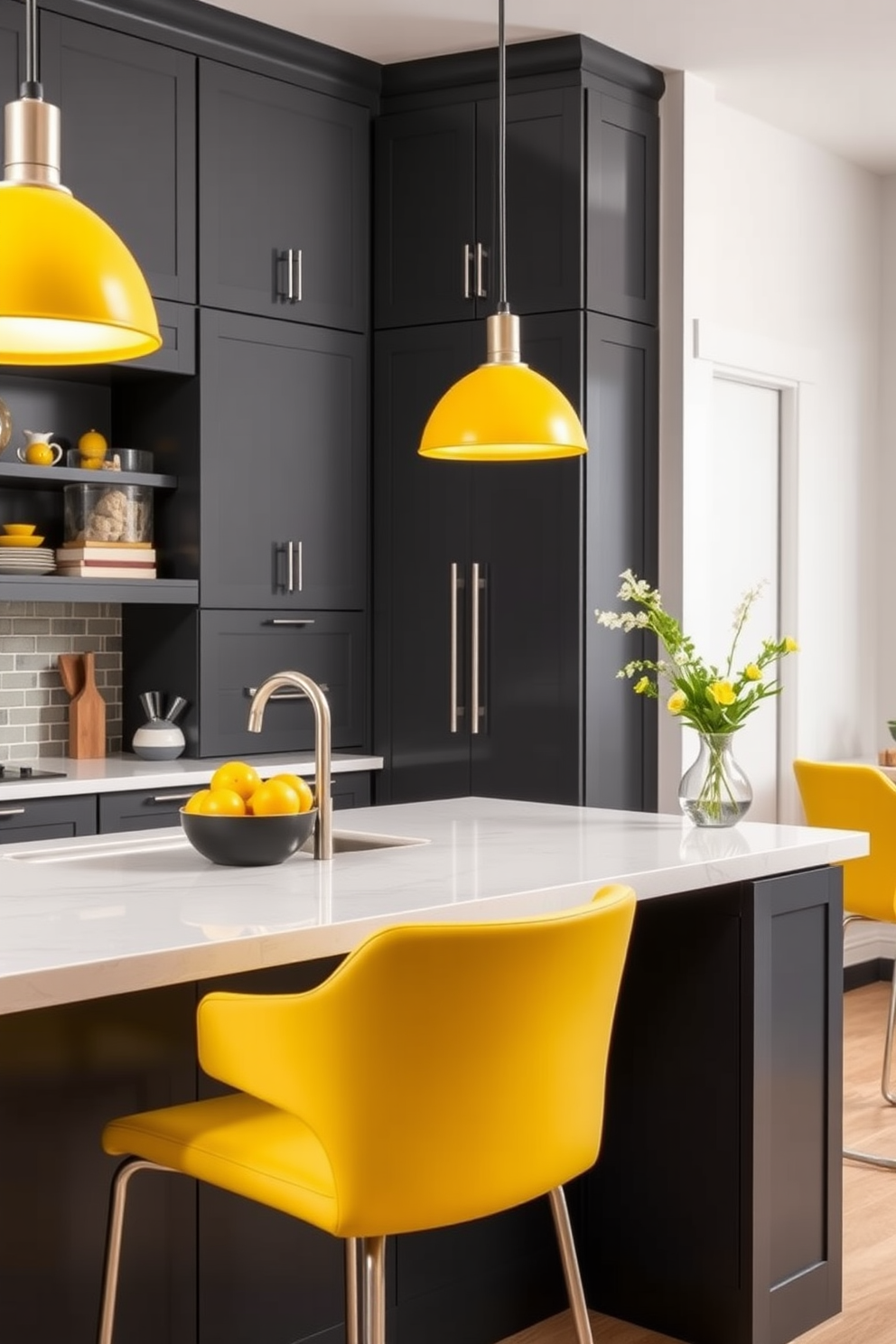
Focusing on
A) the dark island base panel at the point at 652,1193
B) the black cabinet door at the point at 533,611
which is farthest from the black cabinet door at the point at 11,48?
the dark island base panel at the point at 652,1193

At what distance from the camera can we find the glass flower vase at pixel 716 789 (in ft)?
10.1

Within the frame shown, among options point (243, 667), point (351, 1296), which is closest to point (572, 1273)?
point (351, 1296)

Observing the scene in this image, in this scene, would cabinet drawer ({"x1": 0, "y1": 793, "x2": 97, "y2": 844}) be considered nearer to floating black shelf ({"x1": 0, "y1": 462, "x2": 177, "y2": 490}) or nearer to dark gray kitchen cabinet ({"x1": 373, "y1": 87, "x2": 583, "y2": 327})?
floating black shelf ({"x1": 0, "y1": 462, "x2": 177, "y2": 490})

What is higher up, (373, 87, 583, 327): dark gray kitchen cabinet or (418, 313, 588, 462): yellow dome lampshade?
(373, 87, 583, 327): dark gray kitchen cabinet

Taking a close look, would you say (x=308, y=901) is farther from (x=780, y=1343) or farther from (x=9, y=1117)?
(x=780, y=1343)

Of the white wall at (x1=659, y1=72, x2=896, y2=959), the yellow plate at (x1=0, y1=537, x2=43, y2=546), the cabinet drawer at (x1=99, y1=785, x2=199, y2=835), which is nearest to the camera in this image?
the cabinet drawer at (x1=99, y1=785, x2=199, y2=835)

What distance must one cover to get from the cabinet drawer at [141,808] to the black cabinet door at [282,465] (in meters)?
0.60

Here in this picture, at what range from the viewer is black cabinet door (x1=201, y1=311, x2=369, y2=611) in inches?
180

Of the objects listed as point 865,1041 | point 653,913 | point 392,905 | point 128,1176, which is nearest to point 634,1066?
point 653,913

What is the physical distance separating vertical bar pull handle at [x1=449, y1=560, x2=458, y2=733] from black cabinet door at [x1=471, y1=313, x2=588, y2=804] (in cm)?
7

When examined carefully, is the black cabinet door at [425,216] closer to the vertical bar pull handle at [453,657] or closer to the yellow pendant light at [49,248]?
the vertical bar pull handle at [453,657]

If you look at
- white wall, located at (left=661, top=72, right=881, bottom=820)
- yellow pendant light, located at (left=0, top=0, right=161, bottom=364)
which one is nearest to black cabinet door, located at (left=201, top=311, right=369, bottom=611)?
white wall, located at (left=661, top=72, right=881, bottom=820)

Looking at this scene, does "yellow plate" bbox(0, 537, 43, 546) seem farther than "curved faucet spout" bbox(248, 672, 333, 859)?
Yes

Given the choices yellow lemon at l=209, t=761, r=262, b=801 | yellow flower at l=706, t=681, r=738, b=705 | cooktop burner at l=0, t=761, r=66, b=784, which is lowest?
cooktop burner at l=0, t=761, r=66, b=784
